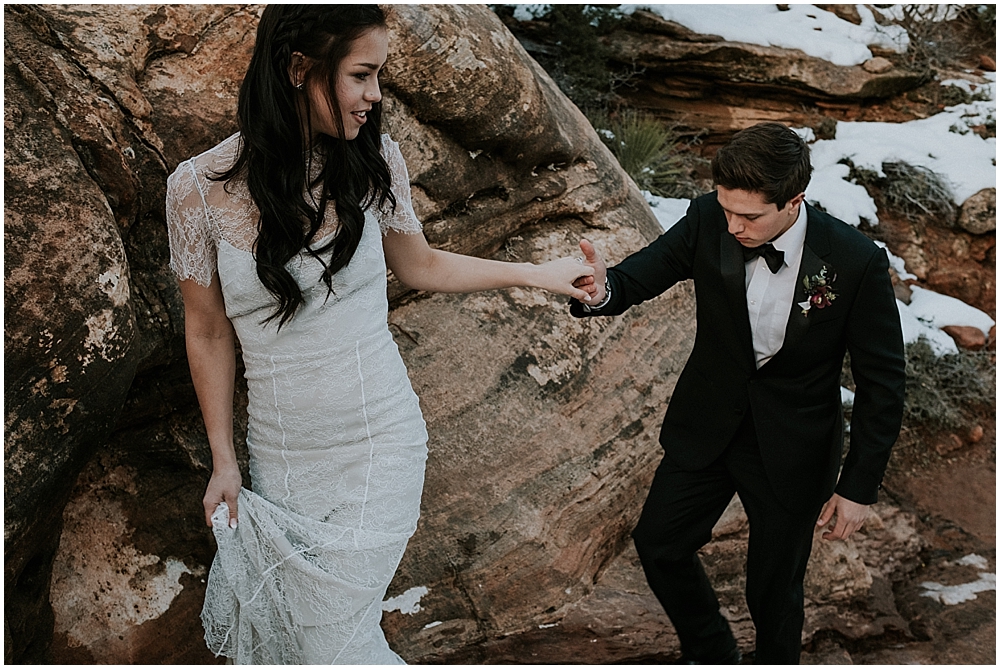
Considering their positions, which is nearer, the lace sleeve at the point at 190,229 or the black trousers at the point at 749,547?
the lace sleeve at the point at 190,229

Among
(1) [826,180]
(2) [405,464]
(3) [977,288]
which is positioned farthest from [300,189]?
(3) [977,288]

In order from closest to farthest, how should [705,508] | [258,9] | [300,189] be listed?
[300,189] < [705,508] < [258,9]

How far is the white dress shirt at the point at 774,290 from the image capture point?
2.90 metres

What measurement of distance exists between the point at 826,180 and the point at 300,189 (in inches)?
226

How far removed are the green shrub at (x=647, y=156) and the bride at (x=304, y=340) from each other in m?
4.22

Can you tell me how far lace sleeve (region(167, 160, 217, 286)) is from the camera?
2.54m

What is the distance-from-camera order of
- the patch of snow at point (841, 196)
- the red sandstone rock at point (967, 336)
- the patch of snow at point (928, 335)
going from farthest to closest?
the patch of snow at point (841, 196)
the red sandstone rock at point (967, 336)
the patch of snow at point (928, 335)

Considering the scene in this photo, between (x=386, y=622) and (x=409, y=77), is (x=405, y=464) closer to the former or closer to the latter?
(x=386, y=622)

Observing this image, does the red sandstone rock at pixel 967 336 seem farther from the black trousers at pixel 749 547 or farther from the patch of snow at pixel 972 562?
the black trousers at pixel 749 547

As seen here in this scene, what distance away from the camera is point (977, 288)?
7.08m

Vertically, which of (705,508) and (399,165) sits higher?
(399,165)

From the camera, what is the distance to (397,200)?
2.83 metres

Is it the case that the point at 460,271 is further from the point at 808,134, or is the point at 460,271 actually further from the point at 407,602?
the point at 808,134

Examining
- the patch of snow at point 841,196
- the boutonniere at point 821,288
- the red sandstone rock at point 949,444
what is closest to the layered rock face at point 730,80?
the patch of snow at point 841,196
